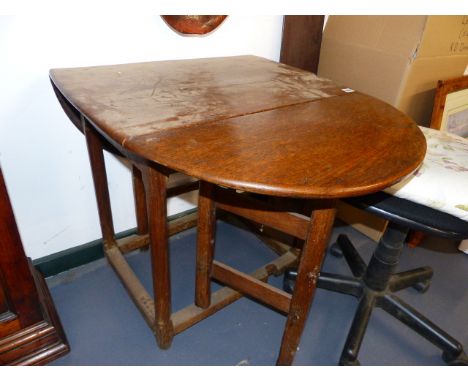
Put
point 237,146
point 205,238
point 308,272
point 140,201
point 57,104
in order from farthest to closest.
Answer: point 140,201, point 57,104, point 205,238, point 308,272, point 237,146

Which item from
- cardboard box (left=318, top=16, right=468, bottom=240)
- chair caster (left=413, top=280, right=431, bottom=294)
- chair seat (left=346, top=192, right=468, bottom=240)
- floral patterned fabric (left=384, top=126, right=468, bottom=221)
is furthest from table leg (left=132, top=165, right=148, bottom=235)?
chair caster (left=413, top=280, right=431, bottom=294)

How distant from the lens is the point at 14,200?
132cm

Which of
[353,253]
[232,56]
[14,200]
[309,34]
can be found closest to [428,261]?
[353,253]

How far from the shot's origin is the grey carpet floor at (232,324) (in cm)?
125

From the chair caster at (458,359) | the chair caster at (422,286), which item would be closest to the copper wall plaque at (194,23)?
the chair caster at (422,286)

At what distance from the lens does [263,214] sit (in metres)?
0.97

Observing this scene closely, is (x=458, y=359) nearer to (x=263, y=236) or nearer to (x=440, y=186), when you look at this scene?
(x=440, y=186)

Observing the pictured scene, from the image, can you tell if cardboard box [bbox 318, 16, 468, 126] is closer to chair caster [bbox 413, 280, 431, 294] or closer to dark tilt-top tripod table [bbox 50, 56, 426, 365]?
dark tilt-top tripod table [bbox 50, 56, 426, 365]

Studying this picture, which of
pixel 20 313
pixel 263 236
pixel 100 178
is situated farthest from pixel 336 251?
pixel 20 313

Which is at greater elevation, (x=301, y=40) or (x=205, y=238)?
(x=301, y=40)

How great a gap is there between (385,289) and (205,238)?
0.79 m

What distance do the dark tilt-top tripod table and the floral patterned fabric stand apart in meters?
0.19

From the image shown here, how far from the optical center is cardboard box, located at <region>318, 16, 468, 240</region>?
4.96 feet

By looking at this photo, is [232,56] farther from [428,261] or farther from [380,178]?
[428,261]
